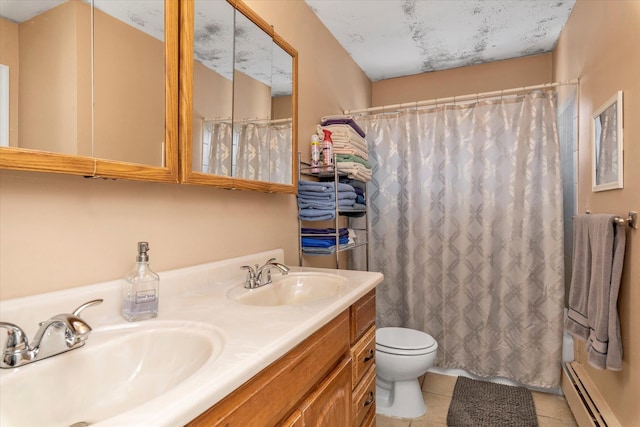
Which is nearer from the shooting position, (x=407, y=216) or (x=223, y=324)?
(x=223, y=324)

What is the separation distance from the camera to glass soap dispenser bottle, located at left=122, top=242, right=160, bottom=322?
35.4 inches

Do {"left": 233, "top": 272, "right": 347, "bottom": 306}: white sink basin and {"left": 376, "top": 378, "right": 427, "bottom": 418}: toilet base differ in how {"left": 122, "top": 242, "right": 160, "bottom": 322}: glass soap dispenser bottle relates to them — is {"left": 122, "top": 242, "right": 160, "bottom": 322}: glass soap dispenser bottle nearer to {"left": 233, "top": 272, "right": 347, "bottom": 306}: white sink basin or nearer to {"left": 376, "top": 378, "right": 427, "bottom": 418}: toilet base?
{"left": 233, "top": 272, "right": 347, "bottom": 306}: white sink basin

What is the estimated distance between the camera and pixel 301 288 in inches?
58.8

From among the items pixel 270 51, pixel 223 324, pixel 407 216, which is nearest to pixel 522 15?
pixel 407 216

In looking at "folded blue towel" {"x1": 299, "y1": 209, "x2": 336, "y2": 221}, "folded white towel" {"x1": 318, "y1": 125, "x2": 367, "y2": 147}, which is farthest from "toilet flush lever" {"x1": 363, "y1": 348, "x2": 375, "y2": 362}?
"folded white towel" {"x1": 318, "y1": 125, "x2": 367, "y2": 147}

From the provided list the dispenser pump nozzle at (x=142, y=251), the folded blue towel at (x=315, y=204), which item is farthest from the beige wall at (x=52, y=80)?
the folded blue towel at (x=315, y=204)

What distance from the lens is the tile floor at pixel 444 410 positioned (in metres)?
1.87

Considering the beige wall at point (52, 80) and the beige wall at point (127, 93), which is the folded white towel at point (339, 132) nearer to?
the beige wall at point (127, 93)

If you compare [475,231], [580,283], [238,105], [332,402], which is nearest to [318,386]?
[332,402]

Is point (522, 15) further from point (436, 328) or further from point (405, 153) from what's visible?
point (436, 328)

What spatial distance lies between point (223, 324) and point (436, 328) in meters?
1.99

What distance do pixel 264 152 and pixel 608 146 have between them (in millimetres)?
1545

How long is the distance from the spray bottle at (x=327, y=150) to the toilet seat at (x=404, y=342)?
1.07 meters

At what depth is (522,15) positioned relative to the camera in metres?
2.21
